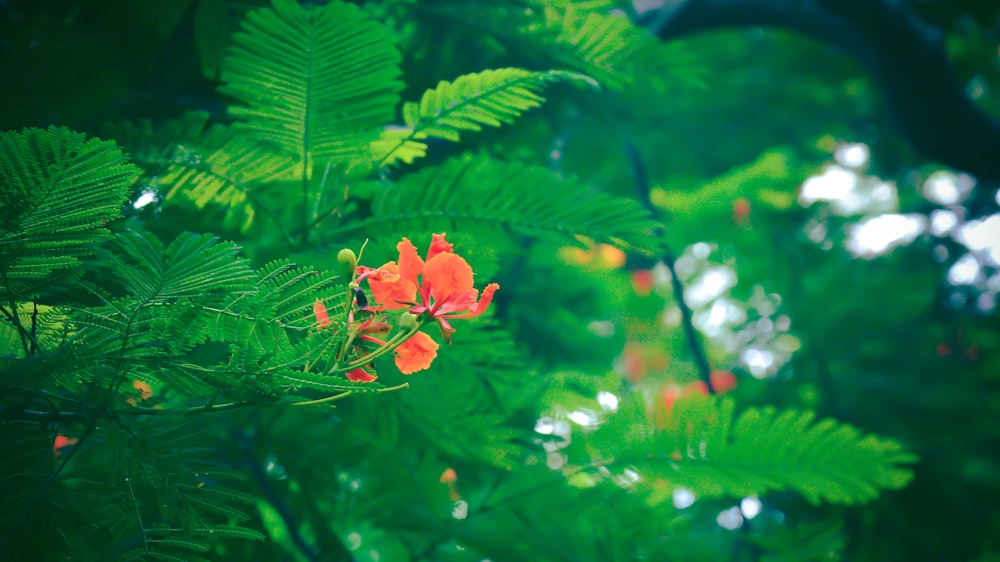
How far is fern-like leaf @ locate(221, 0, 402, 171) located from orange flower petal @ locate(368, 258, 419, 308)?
11.3 inches

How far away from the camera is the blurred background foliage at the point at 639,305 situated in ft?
3.49

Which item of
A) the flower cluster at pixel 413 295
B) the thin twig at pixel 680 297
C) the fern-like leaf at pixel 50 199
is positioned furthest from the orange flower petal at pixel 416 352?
the thin twig at pixel 680 297

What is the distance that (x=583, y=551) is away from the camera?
118 centimetres

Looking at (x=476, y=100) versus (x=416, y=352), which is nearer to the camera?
(x=416, y=352)

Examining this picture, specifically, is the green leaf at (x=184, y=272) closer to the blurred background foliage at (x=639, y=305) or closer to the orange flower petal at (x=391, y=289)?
the orange flower petal at (x=391, y=289)

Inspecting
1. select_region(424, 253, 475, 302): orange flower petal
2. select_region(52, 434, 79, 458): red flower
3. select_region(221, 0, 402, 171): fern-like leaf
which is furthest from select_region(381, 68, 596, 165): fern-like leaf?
select_region(52, 434, 79, 458): red flower

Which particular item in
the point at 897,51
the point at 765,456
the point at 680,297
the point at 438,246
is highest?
the point at 438,246

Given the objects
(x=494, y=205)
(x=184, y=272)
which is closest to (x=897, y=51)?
(x=494, y=205)

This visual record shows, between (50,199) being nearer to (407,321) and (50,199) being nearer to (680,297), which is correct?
(407,321)

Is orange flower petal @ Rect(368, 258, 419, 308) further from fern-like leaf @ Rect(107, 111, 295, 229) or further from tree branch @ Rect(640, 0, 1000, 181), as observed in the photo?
tree branch @ Rect(640, 0, 1000, 181)

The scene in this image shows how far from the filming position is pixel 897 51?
7.54 feet

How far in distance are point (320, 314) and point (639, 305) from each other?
3380mm

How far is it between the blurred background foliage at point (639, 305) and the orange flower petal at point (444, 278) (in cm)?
21

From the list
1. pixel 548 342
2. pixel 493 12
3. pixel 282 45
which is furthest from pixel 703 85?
pixel 548 342
